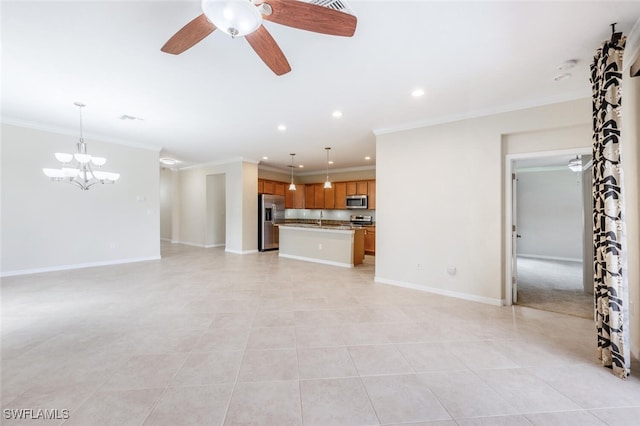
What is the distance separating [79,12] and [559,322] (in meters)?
5.50

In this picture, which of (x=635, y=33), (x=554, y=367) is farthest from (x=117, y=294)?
(x=635, y=33)

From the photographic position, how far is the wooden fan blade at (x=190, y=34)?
63.7 inches

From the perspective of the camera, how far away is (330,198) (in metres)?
9.06

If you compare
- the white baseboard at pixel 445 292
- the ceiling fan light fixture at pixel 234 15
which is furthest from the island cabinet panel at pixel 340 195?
the ceiling fan light fixture at pixel 234 15

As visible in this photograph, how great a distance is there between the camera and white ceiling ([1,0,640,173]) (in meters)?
1.96

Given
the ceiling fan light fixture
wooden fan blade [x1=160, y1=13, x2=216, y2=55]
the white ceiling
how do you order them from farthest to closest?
the white ceiling → wooden fan blade [x1=160, y1=13, x2=216, y2=55] → the ceiling fan light fixture

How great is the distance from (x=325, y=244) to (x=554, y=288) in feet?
14.2

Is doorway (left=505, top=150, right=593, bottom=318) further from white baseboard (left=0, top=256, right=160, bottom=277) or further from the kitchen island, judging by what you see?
white baseboard (left=0, top=256, right=160, bottom=277)

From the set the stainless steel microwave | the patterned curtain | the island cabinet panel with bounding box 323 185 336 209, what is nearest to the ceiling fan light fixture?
the patterned curtain

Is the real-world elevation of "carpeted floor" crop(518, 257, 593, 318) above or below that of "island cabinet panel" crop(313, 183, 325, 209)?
below

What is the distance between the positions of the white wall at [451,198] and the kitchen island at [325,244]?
1339 millimetres

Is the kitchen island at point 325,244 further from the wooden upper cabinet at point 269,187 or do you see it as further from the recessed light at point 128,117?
the recessed light at point 128,117

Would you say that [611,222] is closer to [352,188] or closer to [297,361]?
[297,361]

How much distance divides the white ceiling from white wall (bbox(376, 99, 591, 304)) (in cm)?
23
